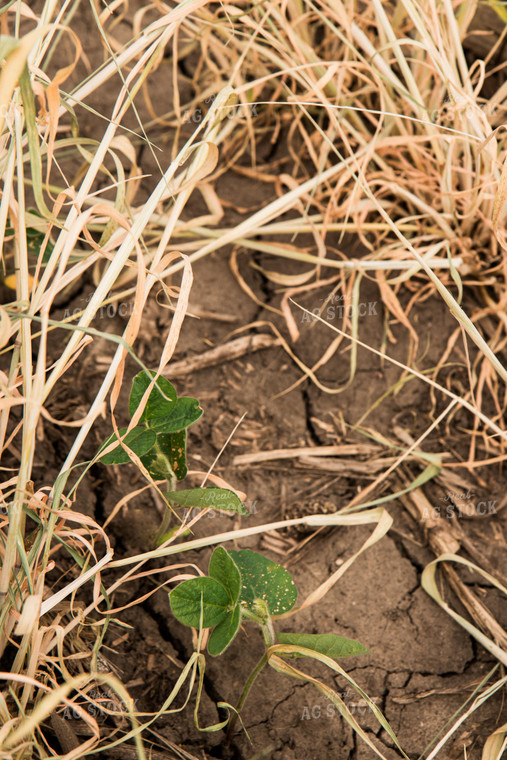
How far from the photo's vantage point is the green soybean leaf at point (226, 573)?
1.02 metres

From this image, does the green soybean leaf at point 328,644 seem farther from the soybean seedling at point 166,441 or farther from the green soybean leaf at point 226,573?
the soybean seedling at point 166,441

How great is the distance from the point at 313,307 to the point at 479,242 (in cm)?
49

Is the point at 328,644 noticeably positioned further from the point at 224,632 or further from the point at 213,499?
the point at 213,499

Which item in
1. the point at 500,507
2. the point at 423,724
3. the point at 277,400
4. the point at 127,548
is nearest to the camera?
the point at 423,724

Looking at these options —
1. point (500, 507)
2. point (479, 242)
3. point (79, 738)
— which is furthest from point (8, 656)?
point (479, 242)

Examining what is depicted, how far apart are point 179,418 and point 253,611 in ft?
1.21

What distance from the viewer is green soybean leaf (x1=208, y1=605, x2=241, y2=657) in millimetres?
1020

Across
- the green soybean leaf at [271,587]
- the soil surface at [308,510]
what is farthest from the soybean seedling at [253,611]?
the soil surface at [308,510]

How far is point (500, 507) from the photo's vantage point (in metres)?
1.47

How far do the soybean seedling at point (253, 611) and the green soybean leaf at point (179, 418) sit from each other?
0.23 meters

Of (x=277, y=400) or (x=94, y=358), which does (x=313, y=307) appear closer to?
(x=277, y=400)

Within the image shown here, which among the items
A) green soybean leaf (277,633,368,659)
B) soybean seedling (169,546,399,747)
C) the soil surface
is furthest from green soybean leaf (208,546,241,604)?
the soil surface

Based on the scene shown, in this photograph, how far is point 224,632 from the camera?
41.2 inches

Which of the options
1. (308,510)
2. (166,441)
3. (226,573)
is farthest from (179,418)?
(308,510)
